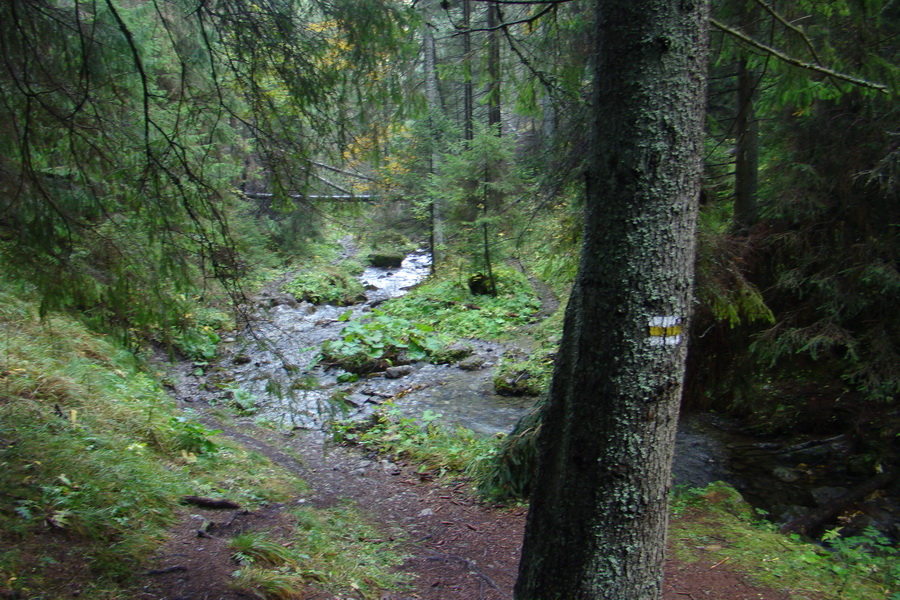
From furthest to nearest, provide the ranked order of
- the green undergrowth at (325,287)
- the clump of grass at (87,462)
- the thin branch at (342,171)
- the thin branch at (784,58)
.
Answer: the green undergrowth at (325,287)
the thin branch at (342,171)
the clump of grass at (87,462)
the thin branch at (784,58)

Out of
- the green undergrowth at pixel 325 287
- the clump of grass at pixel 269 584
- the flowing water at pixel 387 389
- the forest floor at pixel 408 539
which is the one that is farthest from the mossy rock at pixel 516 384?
the green undergrowth at pixel 325 287

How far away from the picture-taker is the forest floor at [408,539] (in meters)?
3.60

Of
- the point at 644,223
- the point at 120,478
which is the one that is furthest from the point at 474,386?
the point at 644,223

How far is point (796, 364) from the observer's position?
6.16 m

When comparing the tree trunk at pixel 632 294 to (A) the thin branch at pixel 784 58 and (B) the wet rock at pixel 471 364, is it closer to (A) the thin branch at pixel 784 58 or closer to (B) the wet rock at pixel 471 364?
(A) the thin branch at pixel 784 58

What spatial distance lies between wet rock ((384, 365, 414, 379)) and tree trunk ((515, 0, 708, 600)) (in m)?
8.58

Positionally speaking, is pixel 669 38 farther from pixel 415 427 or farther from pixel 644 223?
pixel 415 427

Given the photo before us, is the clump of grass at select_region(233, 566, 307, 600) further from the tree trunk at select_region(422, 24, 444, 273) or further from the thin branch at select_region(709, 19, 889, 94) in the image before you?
the tree trunk at select_region(422, 24, 444, 273)

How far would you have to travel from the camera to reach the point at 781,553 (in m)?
4.37

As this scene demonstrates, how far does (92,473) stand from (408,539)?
2809mm

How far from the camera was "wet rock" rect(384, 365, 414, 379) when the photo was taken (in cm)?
1117

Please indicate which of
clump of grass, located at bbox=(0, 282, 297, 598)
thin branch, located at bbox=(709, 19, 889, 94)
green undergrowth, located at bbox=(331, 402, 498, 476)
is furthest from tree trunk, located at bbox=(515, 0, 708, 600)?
green undergrowth, located at bbox=(331, 402, 498, 476)

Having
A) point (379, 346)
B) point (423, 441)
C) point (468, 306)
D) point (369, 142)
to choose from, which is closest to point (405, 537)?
point (423, 441)

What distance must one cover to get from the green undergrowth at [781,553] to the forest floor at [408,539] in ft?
0.62
